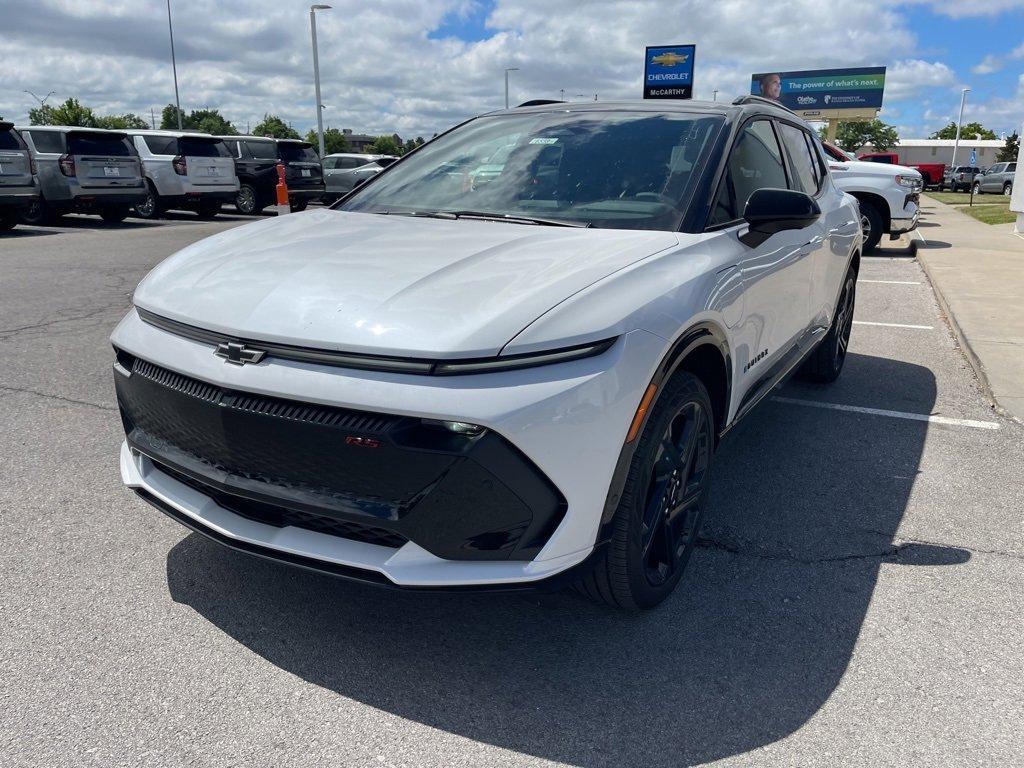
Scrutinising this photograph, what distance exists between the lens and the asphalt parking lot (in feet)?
7.39

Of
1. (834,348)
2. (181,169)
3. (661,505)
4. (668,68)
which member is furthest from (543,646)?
(668,68)

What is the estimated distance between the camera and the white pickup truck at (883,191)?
42.3 feet

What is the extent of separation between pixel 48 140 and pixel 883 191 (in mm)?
14699

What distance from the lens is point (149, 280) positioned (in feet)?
9.64

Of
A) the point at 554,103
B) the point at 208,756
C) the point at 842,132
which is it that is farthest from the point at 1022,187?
the point at 842,132

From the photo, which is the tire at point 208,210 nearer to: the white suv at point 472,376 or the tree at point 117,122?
the white suv at point 472,376

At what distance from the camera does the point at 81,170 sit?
15562 mm

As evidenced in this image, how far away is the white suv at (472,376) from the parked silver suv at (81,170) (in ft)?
47.6

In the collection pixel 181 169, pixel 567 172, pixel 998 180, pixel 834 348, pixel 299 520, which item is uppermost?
pixel 567 172

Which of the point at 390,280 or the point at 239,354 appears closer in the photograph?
the point at 239,354

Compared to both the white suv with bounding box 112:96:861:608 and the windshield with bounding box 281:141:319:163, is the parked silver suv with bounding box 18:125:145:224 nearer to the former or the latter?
the windshield with bounding box 281:141:319:163

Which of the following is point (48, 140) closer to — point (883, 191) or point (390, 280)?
point (883, 191)

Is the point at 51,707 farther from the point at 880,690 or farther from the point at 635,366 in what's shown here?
the point at 880,690

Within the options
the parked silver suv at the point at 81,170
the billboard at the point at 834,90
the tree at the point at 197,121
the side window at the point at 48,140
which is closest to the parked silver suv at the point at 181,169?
the parked silver suv at the point at 81,170
